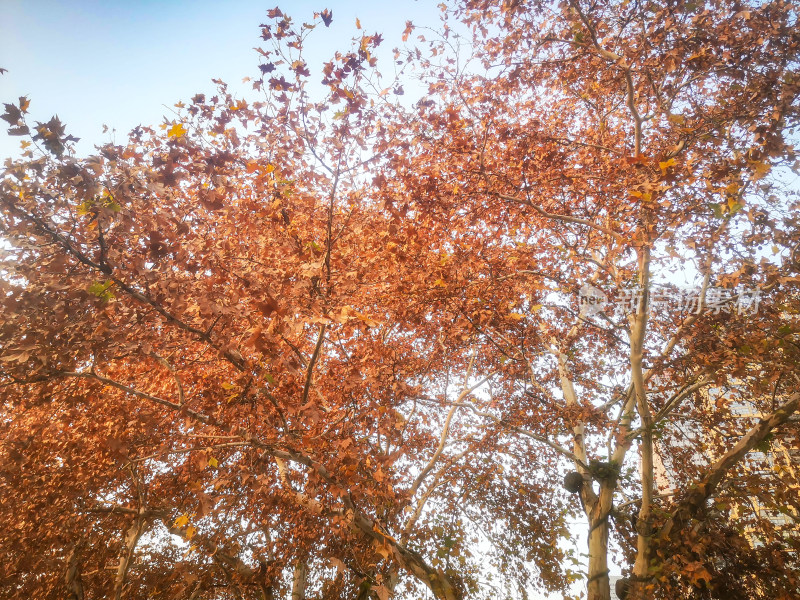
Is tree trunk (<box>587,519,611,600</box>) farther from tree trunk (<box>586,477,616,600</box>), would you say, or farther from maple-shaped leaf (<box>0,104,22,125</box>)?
maple-shaped leaf (<box>0,104,22,125</box>)

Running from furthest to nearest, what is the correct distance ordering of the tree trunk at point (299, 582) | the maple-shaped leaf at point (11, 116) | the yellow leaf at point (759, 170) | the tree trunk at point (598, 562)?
the tree trunk at point (299, 582) < the tree trunk at point (598, 562) < the yellow leaf at point (759, 170) < the maple-shaped leaf at point (11, 116)

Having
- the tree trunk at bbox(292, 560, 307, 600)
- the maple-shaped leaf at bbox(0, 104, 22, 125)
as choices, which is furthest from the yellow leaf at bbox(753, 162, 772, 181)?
the tree trunk at bbox(292, 560, 307, 600)

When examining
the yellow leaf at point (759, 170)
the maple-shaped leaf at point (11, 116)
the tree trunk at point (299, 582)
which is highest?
the yellow leaf at point (759, 170)

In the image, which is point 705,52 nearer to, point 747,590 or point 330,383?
point 747,590

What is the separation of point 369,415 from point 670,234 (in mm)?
6168

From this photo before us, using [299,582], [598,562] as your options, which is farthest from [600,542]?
[299,582]

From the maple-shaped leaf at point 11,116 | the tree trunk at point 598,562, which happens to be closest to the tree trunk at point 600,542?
the tree trunk at point 598,562

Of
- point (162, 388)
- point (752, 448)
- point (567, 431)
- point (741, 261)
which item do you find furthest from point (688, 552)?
point (162, 388)

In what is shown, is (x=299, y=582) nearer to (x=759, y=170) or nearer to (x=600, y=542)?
(x=600, y=542)

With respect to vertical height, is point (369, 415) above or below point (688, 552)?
above

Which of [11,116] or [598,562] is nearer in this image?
[11,116]

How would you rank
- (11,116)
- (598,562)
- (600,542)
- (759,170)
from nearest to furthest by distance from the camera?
(11,116)
(759,170)
(598,562)
(600,542)

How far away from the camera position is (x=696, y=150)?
279 inches

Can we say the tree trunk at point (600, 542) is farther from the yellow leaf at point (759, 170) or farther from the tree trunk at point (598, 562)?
the yellow leaf at point (759, 170)
